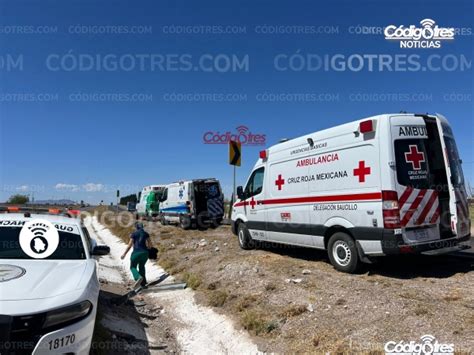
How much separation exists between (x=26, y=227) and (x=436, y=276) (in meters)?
7.23

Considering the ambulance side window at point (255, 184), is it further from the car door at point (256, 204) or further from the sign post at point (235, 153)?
the sign post at point (235, 153)

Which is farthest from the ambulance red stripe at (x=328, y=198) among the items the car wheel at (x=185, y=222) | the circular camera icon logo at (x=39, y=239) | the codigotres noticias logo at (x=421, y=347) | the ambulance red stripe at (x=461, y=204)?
the car wheel at (x=185, y=222)

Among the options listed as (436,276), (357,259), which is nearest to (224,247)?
(357,259)

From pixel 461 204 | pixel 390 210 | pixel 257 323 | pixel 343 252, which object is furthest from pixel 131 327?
pixel 461 204

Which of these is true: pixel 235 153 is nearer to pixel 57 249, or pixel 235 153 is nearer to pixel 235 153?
pixel 235 153

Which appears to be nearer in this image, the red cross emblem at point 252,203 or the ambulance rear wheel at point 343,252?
the ambulance rear wheel at point 343,252

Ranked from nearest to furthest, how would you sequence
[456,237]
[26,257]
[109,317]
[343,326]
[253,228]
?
[26,257]
[343,326]
[109,317]
[456,237]
[253,228]

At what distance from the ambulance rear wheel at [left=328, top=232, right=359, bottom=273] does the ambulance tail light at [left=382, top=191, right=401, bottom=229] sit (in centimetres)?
96

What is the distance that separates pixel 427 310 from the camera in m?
5.43

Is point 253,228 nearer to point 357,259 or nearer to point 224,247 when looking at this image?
point 224,247

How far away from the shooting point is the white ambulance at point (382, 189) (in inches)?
278

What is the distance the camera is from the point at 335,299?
6.36 meters

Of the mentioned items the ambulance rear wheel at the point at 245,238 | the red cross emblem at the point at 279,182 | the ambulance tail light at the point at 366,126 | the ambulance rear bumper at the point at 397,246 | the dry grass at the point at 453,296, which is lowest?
the dry grass at the point at 453,296

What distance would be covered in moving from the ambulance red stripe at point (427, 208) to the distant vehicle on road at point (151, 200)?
870 inches
